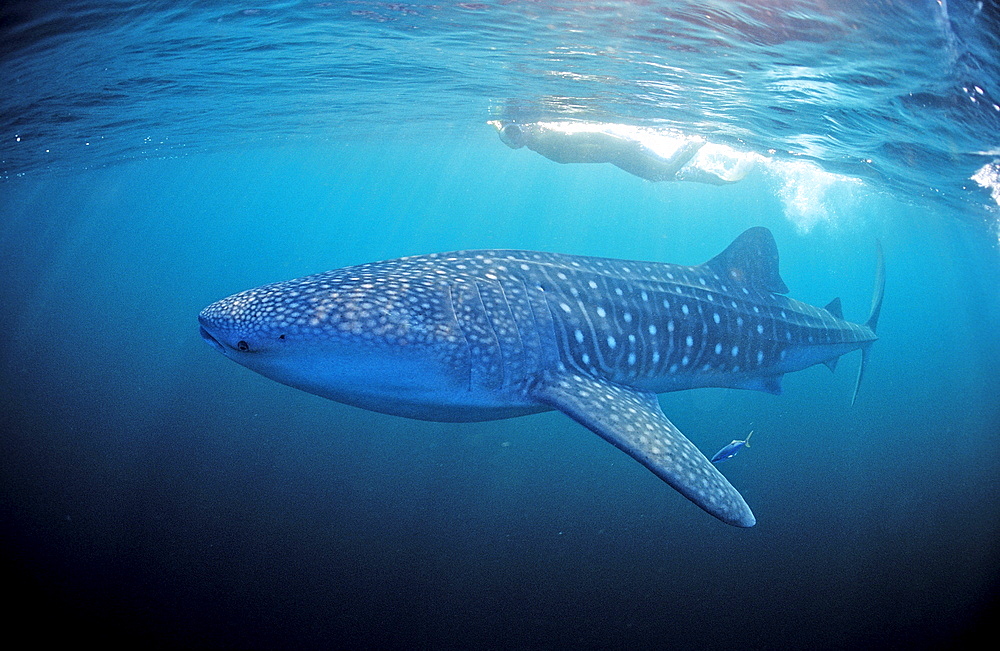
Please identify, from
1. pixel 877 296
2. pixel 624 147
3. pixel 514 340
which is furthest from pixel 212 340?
pixel 624 147

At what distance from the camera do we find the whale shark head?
3381 mm

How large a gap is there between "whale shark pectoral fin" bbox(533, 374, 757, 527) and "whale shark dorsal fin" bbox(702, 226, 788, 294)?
3166 millimetres

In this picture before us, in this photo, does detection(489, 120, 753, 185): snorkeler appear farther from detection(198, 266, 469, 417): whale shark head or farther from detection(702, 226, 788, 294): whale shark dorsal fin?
detection(198, 266, 469, 417): whale shark head

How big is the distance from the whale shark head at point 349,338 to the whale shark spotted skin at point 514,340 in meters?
0.01

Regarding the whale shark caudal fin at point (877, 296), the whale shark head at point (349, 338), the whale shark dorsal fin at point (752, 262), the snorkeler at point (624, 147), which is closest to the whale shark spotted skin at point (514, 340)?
the whale shark head at point (349, 338)

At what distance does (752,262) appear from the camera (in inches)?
267

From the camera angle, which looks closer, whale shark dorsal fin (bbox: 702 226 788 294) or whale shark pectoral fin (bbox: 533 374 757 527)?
whale shark pectoral fin (bbox: 533 374 757 527)

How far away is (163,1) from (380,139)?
24738 millimetres

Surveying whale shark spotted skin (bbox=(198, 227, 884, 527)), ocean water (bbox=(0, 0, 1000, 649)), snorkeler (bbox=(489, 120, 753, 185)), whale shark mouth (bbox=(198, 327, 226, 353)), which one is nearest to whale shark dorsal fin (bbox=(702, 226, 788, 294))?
whale shark spotted skin (bbox=(198, 227, 884, 527))

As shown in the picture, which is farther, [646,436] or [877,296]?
[877,296]

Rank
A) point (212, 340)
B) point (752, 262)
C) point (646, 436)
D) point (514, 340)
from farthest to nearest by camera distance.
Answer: point (752, 262) → point (514, 340) → point (646, 436) → point (212, 340)

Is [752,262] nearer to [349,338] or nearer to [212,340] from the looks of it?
[349,338]

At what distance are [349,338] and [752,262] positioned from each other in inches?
232

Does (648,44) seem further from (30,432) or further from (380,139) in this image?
(380,139)
